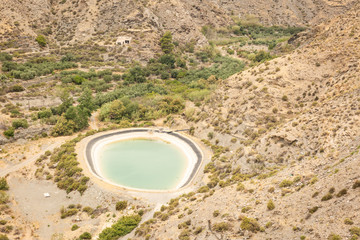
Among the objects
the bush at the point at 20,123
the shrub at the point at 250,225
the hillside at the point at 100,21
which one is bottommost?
the shrub at the point at 250,225

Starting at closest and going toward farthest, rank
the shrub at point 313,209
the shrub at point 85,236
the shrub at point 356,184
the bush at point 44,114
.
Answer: the shrub at point 356,184, the shrub at point 313,209, the shrub at point 85,236, the bush at point 44,114

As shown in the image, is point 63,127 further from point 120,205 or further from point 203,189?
point 203,189

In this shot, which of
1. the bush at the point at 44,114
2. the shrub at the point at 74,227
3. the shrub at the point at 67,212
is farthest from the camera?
the bush at the point at 44,114

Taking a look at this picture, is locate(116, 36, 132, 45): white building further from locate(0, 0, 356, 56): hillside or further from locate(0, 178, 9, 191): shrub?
locate(0, 178, 9, 191): shrub

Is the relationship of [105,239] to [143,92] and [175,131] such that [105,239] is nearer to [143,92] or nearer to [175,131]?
[175,131]

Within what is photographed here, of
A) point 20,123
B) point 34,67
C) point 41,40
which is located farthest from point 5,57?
point 20,123

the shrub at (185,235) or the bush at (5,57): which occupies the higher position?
the bush at (5,57)

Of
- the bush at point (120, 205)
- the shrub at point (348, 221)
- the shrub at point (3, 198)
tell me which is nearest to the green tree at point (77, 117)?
the shrub at point (3, 198)

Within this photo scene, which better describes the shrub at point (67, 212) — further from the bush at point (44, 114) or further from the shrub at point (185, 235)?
the bush at point (44, 114)
